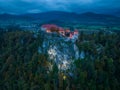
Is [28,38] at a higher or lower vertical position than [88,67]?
higher

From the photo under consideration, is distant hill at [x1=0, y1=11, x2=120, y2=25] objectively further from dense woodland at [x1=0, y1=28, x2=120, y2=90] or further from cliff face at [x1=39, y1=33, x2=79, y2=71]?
cliff face at [x1=39, y1=33, x2=79, y2=71]

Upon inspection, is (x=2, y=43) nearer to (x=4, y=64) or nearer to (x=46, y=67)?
(x=4, y=64)

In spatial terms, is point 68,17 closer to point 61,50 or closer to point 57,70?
point 61,50

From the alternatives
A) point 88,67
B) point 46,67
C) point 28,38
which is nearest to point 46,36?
point 28,38

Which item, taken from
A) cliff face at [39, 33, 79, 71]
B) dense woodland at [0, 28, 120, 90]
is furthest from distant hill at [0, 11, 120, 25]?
cliff face at [39, 33, 79, 71]

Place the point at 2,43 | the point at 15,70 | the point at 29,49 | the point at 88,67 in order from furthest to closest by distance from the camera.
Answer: the point at 2,43
the point at 29,49
the point at 15,70
the point at 88,67

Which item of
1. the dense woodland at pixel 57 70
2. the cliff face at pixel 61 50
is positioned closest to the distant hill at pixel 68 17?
the dense woodland at pixel 57 70

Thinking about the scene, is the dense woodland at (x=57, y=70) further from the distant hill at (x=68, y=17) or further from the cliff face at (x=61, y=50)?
the distant hill at (x=68, y=17)

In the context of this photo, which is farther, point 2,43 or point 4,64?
point 2,43
